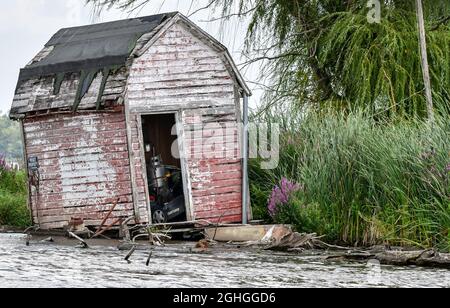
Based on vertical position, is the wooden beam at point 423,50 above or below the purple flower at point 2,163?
above

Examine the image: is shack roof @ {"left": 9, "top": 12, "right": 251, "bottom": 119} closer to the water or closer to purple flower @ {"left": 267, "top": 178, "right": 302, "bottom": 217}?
purple flower @ {"left": 267, "top": 178, "right": 302, "bottom": 217}

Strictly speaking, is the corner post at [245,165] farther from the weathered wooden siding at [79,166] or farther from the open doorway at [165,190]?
the weathered wooden siding at [79,166]

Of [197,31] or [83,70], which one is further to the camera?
[197,31]

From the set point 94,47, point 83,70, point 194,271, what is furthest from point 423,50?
point 194,271

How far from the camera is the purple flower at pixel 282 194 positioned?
19.4m

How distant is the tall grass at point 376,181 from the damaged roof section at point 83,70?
3.35 m

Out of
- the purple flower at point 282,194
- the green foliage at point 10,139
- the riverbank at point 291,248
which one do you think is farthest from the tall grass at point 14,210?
the green foliage at point 10,139

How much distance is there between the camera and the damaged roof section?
781 inches

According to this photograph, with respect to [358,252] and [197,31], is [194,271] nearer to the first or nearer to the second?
[358,252]

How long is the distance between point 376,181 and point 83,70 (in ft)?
17.6

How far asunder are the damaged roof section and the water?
293 cm

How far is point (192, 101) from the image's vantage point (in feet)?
66.5

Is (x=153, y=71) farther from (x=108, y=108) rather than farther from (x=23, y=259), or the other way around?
(x=23, y=259)
